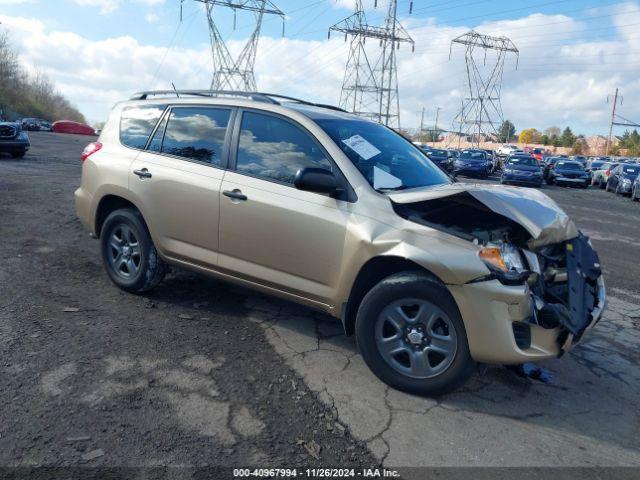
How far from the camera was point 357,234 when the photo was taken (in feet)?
12.3

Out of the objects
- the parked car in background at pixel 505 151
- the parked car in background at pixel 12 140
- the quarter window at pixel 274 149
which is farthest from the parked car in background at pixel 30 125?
the quarter window at pixel 274 149

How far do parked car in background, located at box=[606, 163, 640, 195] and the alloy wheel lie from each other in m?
25.5

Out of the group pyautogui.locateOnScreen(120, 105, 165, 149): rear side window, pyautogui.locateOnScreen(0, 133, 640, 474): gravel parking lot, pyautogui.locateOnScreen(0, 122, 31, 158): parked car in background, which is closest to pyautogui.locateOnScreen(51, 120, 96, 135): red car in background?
pyautogui.locateOnScreen(0, 122, 31, 158): parked car in background

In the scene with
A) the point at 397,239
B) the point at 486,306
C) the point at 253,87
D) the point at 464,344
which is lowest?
the point at 464,344

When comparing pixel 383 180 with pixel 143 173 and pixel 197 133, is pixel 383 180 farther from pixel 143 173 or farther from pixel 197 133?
pixel 143 173

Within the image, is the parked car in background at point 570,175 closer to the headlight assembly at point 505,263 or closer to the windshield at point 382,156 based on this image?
the windshield at point 382,156

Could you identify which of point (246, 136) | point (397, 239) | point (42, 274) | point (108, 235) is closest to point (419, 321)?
point (397, 239)

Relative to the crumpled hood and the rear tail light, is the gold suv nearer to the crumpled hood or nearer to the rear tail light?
the crumpled hood

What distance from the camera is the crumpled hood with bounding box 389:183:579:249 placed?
3545 mm

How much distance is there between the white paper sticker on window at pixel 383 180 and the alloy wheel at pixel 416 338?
91cm

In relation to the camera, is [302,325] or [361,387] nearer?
[361,387]

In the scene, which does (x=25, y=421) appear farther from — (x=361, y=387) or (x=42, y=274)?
(x=42, y=274)

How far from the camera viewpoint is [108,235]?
5352mm

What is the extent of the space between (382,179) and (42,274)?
3.87m
